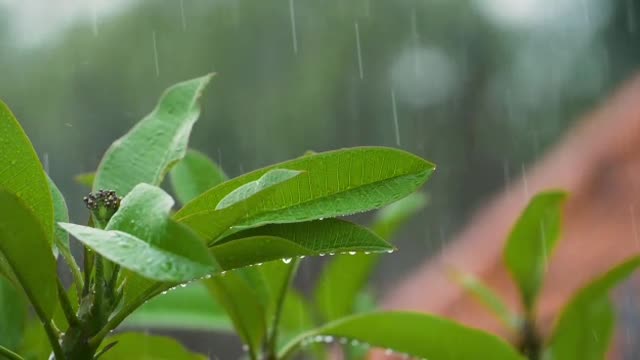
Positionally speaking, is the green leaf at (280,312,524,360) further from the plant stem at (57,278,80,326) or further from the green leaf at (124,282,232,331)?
the green leaf at (124,282,232,331)

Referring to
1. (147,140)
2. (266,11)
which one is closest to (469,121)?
(266,11)

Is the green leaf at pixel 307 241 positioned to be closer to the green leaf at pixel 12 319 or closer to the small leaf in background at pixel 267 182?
the small leaf in background at pixel 267 182

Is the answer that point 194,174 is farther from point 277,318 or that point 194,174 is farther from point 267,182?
point 267,182

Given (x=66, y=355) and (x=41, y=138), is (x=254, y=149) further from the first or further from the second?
(x=66, y=355)

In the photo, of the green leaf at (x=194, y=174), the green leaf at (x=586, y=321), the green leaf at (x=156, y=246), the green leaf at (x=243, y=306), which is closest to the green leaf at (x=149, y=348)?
the green leaf at (x=243, y=306)

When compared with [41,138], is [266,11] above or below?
above

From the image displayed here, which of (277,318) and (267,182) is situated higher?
(267,182)

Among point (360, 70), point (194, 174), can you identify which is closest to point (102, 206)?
point (194, 174)
